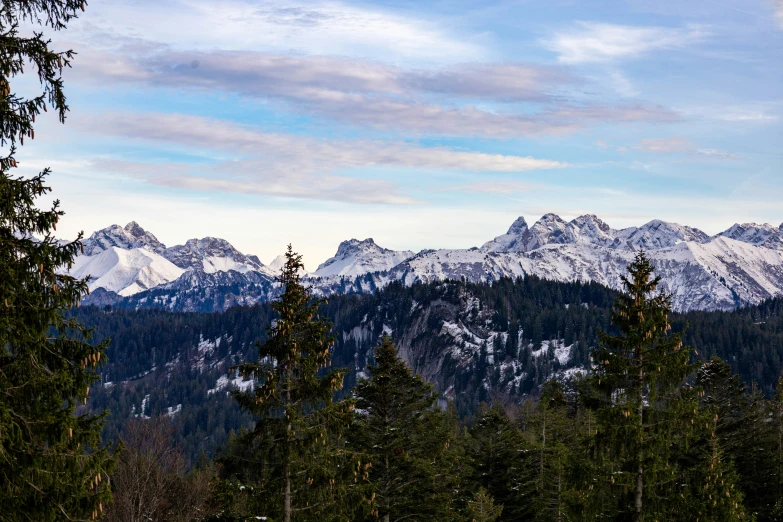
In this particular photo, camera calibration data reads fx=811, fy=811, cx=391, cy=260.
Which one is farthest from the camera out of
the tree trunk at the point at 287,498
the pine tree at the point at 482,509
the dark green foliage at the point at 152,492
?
the dark green foliage at the point at 152,492

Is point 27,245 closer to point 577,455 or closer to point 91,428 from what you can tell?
point 91,428

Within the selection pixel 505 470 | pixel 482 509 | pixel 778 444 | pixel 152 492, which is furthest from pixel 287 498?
pixel 778 444

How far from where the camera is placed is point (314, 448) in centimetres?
2406

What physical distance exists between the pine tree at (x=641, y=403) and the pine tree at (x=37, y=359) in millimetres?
17037

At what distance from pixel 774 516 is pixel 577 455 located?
69.6ft

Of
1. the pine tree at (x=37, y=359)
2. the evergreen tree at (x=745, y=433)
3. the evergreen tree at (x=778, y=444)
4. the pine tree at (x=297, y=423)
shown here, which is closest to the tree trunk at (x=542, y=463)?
the evergreen tree at (x=745, y=433)

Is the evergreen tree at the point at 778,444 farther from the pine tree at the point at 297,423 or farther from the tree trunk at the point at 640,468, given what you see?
the pine tree at the point at 297,423

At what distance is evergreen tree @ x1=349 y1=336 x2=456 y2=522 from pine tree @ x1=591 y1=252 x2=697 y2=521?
10.2 metres

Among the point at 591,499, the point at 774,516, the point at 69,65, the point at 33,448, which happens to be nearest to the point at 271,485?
the point at 591,499

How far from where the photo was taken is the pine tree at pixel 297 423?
2356 centimetres

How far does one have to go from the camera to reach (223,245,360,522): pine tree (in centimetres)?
2356

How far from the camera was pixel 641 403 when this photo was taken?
26156 mm

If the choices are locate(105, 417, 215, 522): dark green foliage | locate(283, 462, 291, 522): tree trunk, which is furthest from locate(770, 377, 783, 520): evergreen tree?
locate(283, 462, 291, 522): tree trunk

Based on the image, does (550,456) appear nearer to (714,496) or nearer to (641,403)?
(714,496)
